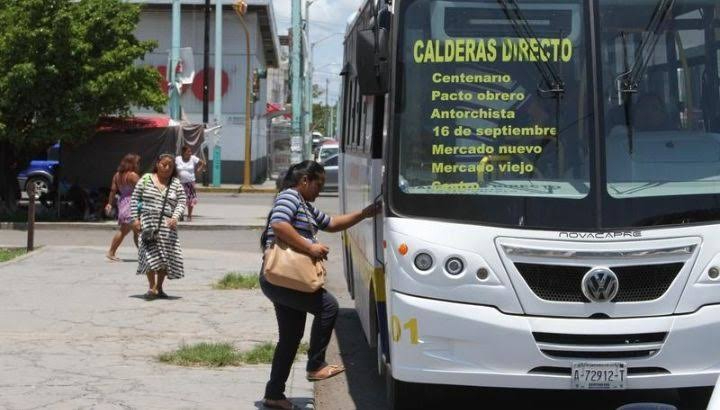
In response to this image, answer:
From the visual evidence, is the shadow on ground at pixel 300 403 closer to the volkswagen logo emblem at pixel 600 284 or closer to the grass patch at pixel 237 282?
the volkswagen logo emblem at pixel 600 284

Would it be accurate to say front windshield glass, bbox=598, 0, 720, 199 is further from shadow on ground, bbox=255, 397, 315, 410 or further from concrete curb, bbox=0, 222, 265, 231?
concrete curb, bbox=0, 222, 265, 231

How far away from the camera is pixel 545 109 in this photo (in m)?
7.02

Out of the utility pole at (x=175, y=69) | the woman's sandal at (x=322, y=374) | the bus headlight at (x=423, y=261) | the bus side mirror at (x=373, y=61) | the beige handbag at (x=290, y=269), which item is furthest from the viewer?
the utility pole at (x=175, y=69)

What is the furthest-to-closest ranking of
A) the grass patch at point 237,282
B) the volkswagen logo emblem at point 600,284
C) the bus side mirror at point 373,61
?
the grass patch at point 237,282 < the bus side mirror at point 373,61 < the volkswagen logo emblem at point 600,284

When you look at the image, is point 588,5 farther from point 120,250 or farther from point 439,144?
point 120,250

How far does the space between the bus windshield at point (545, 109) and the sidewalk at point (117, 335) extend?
2332 mm

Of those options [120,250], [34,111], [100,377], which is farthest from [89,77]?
[100,377]

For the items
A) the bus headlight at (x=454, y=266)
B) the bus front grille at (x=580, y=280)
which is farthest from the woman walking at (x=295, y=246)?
the bus front grille at (x=580, y=280)

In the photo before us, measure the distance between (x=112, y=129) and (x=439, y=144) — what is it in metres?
19.0

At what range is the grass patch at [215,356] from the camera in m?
9.48

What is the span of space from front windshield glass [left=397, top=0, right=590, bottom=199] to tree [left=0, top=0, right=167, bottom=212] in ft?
55.1

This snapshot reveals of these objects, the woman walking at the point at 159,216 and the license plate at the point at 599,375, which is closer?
the license plate at the point at 599,375

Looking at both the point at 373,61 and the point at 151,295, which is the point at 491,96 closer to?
the point at 373,61

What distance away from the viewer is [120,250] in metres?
18.9
